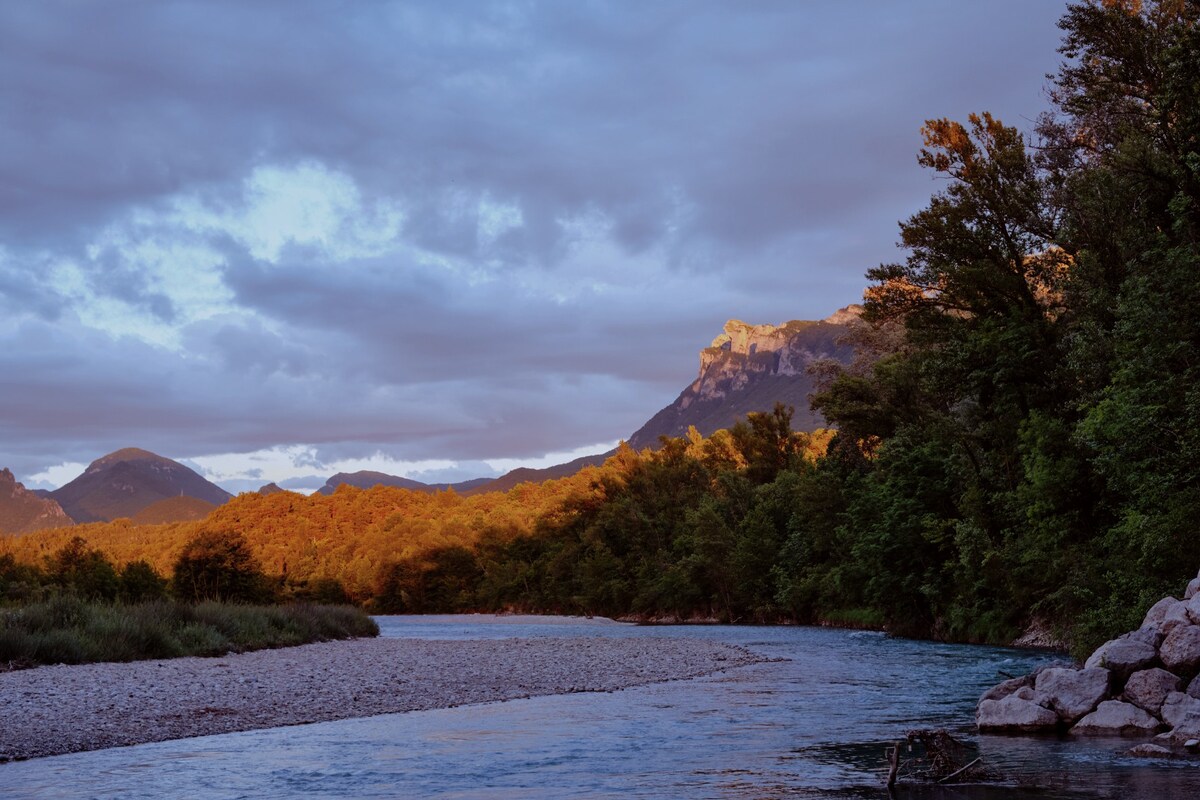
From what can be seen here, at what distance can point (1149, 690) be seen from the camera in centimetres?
1788

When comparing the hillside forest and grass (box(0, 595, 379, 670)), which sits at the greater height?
the hillside forest

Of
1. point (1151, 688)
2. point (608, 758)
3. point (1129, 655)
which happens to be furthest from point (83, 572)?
point (1151, 688)

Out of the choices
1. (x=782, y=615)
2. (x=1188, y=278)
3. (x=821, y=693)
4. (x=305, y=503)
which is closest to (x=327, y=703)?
(x=821, y=693)

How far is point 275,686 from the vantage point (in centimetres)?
2472

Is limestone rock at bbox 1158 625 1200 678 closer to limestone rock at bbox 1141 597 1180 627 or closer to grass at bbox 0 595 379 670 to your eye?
limestone rock at bbox 1141 597 1180 627

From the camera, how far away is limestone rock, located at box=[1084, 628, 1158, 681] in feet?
60.6

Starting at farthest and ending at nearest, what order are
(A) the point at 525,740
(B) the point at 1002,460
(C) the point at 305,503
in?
(C) the point at 305,503
(B) the point at 1002,460
(A) the point at 525,740

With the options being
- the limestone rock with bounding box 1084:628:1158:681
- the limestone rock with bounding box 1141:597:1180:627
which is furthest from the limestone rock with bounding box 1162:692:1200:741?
the limestone rock with bounding box 1141:597:1180:627

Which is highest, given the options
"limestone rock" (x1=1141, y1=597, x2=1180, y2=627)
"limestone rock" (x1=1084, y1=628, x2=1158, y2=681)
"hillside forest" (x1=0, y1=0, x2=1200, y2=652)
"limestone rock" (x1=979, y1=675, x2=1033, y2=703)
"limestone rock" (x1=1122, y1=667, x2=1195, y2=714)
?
"hillside forest" (x1=0, y1=0, x2=1200, y2=652)

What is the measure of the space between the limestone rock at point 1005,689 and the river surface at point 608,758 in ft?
2.06

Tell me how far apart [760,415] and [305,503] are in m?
112

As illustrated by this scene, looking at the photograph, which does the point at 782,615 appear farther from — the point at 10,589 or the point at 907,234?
the point at 10,589

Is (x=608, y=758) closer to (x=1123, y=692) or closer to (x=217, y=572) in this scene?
(x=1123, y=692)

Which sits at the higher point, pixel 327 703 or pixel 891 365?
pixel 891 365
